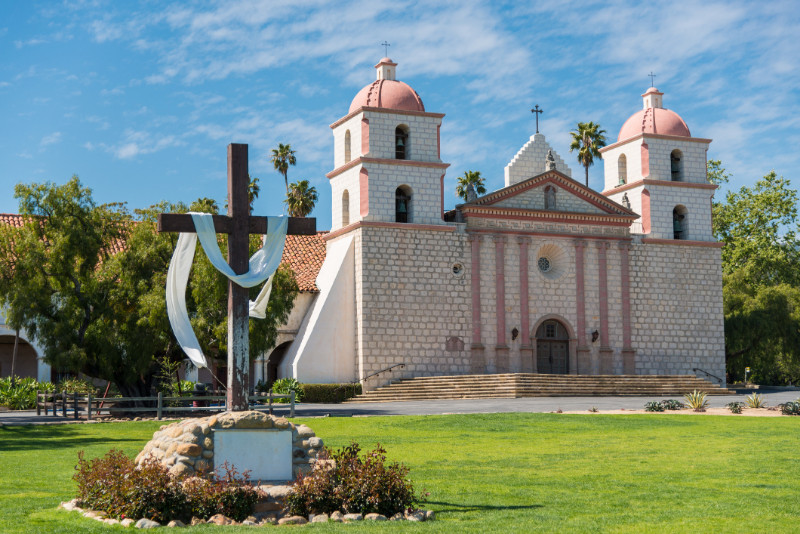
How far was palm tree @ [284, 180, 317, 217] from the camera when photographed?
55.1 metres

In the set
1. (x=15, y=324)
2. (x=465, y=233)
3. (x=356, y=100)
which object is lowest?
(x=15, y=324)

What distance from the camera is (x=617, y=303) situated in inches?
1682

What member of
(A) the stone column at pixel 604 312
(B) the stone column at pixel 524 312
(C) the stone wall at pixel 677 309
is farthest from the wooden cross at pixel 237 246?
(C) the stone wall at pixel 677 309

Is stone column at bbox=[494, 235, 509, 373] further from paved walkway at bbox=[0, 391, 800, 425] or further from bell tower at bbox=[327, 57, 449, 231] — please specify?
paved walkway at bbox=[0, 391, 800, 425]

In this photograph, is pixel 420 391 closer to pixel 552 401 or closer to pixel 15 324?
pixel 552 401

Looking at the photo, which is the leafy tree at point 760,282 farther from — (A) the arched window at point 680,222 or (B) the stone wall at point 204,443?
(B) the stone wall at point 204,443

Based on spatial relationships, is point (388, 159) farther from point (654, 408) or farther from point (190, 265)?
point (190, 265)

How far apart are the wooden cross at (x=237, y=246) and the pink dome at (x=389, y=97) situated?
27973 mm

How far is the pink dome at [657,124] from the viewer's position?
1777 inches

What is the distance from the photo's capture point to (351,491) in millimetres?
10977

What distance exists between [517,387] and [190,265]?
25.7 m

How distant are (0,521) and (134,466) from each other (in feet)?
4.85

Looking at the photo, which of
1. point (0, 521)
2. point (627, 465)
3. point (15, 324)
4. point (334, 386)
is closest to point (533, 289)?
point (334, 386)

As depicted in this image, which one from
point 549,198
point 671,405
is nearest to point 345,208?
point 549,198
